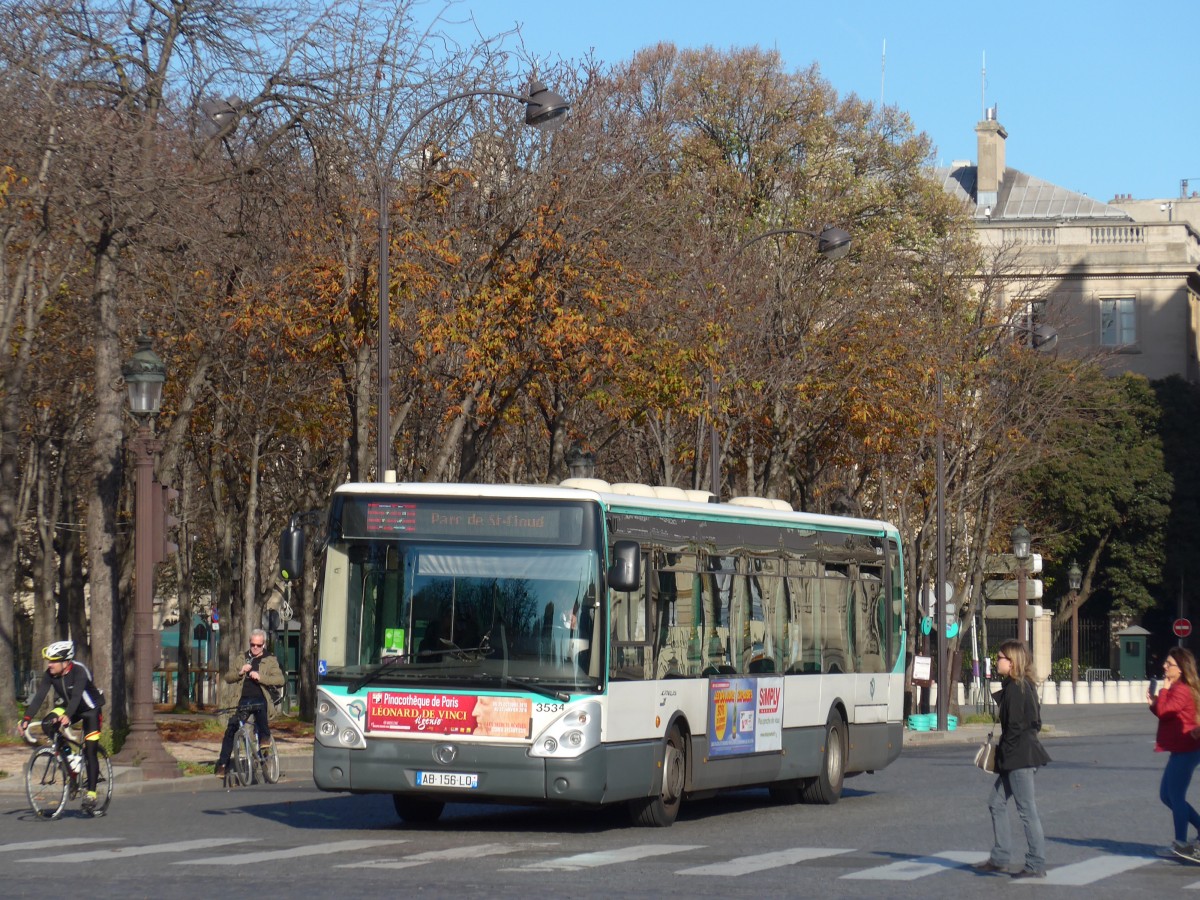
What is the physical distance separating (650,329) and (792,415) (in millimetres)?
6118

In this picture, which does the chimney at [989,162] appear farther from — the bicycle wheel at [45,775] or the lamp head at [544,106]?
the bicycle wheel at [45,775]

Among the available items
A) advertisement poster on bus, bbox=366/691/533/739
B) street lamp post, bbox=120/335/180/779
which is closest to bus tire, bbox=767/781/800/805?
advertisement poster on bus, bbox=366/691/533/739

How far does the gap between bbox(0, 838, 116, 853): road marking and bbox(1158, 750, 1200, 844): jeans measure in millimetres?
8224

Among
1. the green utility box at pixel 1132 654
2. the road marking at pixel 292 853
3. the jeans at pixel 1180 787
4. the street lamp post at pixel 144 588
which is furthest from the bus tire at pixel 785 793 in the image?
the green utility box at pixel 1132 654

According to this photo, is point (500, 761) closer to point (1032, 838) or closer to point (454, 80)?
point (1032, 838)

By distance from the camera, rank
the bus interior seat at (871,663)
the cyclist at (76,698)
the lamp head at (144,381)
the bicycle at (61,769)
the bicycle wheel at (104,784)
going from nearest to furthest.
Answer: the bicycle at (61,769) → the cyclist at (76,698) → the bicycle wheel at (104,784) → the bus interior seat at (871,663) → the lamp head at (144,381)

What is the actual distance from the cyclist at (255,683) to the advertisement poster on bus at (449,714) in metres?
Result: 6.23

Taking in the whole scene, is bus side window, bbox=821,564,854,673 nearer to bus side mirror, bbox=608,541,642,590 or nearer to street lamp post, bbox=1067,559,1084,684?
bus side mirror, bbox=608,541,642,590

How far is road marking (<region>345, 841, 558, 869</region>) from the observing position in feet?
44.6

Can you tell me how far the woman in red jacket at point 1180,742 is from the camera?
48.1ft

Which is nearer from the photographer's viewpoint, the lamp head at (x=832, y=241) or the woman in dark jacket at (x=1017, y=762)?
the woman in dark jacket at (x=1017, y=762)

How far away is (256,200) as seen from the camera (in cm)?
2728

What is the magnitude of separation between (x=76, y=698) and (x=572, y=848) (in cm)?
556

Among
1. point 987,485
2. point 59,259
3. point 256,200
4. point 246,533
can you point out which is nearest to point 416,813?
point 256,200
